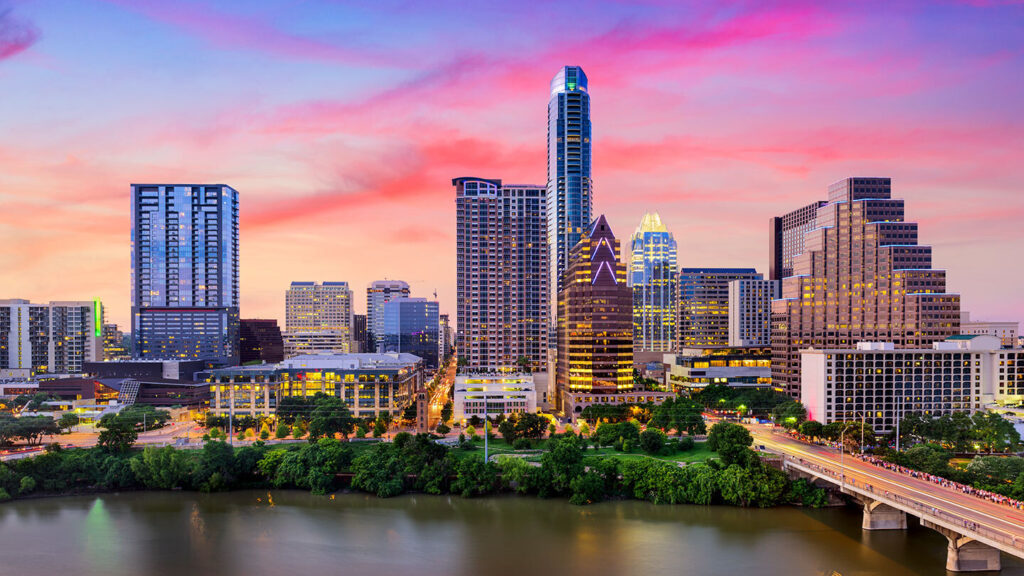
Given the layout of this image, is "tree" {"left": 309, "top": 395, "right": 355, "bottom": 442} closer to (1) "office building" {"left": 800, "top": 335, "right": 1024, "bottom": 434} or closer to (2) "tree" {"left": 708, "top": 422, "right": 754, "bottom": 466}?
(2) "tree" {"left": 708, "top": 422, "right": 754, "bottom": 466}

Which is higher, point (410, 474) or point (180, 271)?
point (180, 271)

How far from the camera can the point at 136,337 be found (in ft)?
545

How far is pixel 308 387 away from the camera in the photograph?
10925 centimetres

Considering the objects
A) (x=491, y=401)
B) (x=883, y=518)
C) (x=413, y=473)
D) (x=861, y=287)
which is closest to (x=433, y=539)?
(x=413, y=473)

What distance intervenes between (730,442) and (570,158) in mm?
128223

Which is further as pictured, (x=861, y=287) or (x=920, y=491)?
(x=861, y=287)

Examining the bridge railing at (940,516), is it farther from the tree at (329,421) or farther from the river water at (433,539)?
the tree at (329,421)

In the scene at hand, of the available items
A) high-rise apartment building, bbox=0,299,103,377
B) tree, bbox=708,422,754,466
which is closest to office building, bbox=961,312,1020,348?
tree, bbox=708,422,754,466

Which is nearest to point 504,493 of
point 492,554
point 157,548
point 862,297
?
point 492,554

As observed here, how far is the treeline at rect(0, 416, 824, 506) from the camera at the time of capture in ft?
215

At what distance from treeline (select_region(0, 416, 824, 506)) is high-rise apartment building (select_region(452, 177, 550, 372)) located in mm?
85187

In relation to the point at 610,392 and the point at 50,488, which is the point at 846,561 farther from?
the point at 50,488

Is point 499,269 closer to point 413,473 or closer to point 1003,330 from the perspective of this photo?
point 413,473

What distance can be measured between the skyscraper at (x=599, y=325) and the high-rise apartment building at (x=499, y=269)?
142ft
